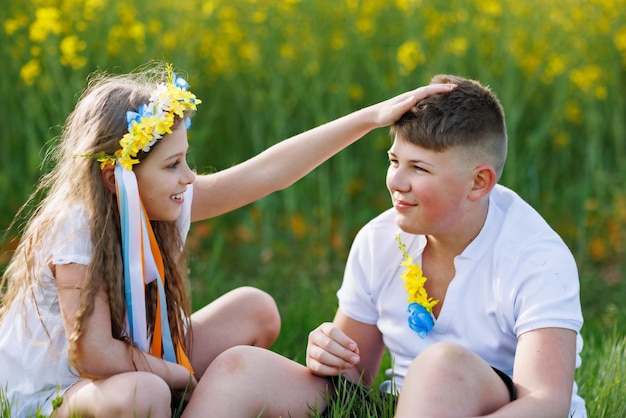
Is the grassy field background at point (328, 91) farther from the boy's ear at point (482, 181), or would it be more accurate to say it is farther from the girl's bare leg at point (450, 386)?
the girl's bare leg at point (450, 386)

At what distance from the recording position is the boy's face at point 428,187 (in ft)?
8.34

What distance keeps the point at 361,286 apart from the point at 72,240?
0.82 m

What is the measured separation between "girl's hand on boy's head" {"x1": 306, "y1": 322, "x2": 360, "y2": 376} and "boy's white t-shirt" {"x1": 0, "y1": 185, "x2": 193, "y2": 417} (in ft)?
2.06

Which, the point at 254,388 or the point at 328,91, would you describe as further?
the point at 328,91

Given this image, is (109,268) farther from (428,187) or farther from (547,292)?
(547,292)

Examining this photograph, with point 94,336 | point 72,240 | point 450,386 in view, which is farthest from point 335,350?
point 72,240

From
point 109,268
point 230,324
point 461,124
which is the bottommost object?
point 230,324

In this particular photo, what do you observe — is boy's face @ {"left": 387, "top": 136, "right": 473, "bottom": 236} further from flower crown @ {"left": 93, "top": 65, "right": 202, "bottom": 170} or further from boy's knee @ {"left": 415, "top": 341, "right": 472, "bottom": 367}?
flower crown @ {"left": 93, "top": 65, "right": 202, "bottom": 170}

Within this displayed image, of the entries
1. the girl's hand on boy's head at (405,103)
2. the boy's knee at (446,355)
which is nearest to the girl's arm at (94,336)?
the boy's knee at (446,355)

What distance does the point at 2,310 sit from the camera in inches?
107

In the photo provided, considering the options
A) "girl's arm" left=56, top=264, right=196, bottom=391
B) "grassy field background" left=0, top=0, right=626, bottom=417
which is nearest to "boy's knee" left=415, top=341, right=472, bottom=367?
"girl's arm" left=56, top=264, right=196, bottom=391

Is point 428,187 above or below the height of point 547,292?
above

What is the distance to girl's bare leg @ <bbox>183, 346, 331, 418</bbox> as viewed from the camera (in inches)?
96.7

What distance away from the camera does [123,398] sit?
2336mm
